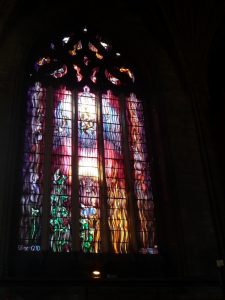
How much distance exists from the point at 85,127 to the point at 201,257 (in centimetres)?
379

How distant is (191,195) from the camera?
895 centimetres

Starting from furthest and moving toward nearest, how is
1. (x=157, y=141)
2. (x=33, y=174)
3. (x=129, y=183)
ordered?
(x=157, y=141) < (x=129, y=183) < (x=33, y=174)

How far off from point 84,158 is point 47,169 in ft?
2.81

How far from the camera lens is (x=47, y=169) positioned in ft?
29.6

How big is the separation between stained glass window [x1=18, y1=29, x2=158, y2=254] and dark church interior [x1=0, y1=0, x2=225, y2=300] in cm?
22

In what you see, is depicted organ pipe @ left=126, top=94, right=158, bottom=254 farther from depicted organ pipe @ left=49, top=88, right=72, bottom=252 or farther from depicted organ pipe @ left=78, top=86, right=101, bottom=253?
depicted organ pipe @ left=49, top=88, right=72, bottom=252

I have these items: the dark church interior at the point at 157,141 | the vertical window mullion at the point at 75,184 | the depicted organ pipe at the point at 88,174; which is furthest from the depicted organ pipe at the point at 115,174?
the vertical window mullion at the point at 75,184

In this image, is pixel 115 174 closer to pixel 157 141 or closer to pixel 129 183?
A: pixel 129 183

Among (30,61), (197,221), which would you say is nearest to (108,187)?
(197,221)

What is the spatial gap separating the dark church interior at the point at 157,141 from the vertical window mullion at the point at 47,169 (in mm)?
381

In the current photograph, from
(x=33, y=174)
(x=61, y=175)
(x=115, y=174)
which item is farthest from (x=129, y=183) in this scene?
(x=33, y=174)

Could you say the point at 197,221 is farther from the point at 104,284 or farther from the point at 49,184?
the point at 49,184

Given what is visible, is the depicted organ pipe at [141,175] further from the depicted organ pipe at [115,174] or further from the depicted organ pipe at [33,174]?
the depicted organ pipe at [33,174]

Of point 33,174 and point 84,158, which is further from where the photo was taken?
point 84,158
